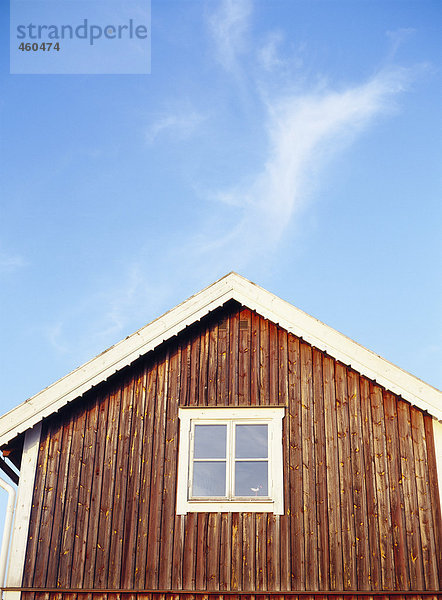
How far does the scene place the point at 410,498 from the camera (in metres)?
10.8

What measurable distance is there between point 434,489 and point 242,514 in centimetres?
312

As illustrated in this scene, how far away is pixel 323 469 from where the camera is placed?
36.3 ft

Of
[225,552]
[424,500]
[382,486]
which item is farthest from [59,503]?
[424,500]

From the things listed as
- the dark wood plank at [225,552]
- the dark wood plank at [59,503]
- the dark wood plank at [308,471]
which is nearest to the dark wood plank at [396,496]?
the dark wood plank at [308,471]

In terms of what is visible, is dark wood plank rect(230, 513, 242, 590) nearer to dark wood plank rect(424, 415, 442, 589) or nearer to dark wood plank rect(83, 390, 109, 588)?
dark wood plank rect(83, 390, 109, 588)

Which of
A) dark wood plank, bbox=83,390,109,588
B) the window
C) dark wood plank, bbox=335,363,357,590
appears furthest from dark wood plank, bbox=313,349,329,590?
dark wood plank, bbox=83,390,109,588

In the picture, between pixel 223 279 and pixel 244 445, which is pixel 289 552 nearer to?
pixel 244 445

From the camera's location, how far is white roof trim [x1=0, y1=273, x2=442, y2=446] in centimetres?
1122

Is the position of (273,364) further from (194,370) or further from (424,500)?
(424,500)

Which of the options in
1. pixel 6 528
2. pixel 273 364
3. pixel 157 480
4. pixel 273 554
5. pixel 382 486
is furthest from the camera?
pixel 273 364

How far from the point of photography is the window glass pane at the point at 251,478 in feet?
36.0

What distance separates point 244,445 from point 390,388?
265 cm

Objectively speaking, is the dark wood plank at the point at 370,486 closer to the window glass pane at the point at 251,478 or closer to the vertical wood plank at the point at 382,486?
the vertical wood plank at the point at 382,486

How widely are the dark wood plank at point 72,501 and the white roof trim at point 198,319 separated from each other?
486mm
